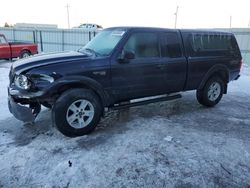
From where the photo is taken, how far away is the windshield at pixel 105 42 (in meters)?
4.47

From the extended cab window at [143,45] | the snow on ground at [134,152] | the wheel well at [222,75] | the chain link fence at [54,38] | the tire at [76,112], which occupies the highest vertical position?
the chain link fence at [54,38]

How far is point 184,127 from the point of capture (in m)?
4.75

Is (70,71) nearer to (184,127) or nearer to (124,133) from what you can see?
(124,133)

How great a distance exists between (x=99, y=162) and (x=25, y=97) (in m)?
1.57

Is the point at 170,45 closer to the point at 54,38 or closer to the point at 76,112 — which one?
the point at 76,112

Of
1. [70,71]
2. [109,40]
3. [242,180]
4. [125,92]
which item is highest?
[109,40]

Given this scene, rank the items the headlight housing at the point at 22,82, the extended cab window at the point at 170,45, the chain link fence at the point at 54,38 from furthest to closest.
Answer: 1. the chain link fence at the point at 54,38
2. the extended cab window at the point at 170,45
3. the headlight housing at the point at 22,82

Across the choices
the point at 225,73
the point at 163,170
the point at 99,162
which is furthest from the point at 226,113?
the point at 99,162

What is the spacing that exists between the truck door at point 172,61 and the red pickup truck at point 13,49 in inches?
439

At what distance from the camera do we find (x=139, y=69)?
181 inches

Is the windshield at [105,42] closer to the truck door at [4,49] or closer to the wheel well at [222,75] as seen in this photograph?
the wheel well at [222,75]

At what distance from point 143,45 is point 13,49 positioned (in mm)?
11172

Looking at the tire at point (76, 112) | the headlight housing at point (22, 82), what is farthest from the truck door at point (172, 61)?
the headlight housing at point (22, 82)

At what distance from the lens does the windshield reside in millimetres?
4469
